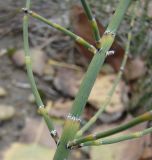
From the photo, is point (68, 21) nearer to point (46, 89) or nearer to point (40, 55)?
point (40, 55)

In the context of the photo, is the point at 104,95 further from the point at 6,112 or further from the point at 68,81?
the point at 6,112

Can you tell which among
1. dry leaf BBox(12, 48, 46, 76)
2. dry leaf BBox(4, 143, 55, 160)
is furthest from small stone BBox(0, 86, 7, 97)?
dry leaf BBox(4, 143, 55, 160)

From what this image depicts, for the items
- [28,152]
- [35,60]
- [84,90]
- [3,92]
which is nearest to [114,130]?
[84,90]

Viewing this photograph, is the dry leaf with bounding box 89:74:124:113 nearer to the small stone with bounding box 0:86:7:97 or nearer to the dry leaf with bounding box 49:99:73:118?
the dry leaf with bounding box 49:99:73:118

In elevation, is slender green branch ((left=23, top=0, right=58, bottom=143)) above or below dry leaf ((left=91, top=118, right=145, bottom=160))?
below

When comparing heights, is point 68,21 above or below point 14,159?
above

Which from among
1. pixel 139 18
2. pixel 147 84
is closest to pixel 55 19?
pixel 139 18

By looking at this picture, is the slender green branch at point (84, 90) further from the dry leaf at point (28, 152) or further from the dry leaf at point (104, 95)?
the dry leaf at point (104, 95)

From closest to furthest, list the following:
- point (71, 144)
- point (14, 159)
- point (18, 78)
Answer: point (71, 144), point (14, 159), point (18, 78)
